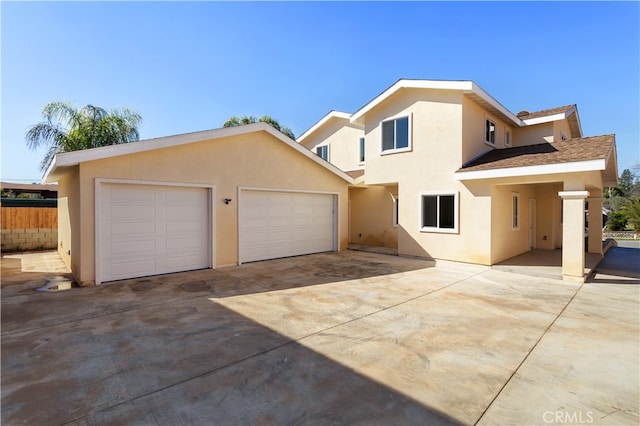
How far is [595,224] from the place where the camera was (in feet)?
42.1

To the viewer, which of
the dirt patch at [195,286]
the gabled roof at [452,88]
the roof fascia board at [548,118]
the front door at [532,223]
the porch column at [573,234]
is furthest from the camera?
the front door at [532,223]

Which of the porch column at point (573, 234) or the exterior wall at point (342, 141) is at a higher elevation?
the exterior wall at point (342, 141)

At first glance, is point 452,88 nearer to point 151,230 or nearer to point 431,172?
point 431,172

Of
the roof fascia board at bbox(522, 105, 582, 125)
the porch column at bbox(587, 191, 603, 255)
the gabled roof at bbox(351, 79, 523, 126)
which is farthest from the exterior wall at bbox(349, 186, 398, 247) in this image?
the porch column at bbox(587, 191, 603, 255)

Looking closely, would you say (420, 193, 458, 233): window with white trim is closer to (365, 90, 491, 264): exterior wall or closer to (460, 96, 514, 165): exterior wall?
(365, 90, 491, 264): exterior wall

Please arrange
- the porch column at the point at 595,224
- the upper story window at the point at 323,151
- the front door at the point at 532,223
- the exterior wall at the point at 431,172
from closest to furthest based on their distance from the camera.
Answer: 1. the exterior wall at the point at 431,172
2. the porch column at the point at 595,224
3. the front door at the point at 532,223
4. the upper story window at the point at 323,151

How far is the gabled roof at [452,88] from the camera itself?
33.3 feet

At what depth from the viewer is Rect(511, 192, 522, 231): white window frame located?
11.5m

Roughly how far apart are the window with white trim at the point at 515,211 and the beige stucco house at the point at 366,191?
0.14ft

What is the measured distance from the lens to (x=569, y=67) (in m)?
14.1

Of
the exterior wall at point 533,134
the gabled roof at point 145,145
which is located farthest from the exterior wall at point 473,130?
the gabled roof at point 145,145

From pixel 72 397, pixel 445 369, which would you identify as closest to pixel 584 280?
pixel 445 369

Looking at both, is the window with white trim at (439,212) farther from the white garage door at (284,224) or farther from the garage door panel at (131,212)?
the garage door panel at (131,212)

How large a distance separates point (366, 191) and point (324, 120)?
558 centimetres
